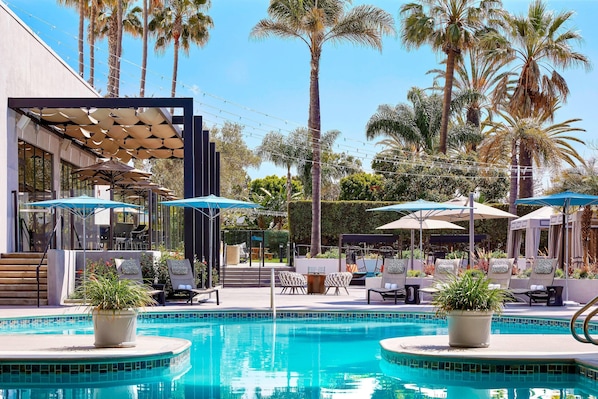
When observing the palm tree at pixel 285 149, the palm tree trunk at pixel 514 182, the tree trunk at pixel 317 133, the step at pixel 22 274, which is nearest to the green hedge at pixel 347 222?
the palm tree trunk at pixel 514 182

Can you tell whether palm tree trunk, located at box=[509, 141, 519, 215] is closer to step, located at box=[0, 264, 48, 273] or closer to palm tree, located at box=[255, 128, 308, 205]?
palm tree, located at box=[255, 128, 308, 205]

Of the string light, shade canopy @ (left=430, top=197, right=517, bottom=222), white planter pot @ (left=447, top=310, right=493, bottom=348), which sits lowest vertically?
white planter pot @ (left=447, top=310, right=493, bottom=348)

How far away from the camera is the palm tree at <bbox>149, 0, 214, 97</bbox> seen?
132ft

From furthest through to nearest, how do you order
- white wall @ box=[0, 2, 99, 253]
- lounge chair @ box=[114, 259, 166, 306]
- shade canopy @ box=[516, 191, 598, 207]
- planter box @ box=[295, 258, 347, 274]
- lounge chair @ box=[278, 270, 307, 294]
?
planter box @ box=[295, 258, 347, 274] < lounge chair @ box=[278, 270, 307, 294] < white wall @ box=[0, 2, 99, 253] < shade canopy @ box=[516, 191, 598, 207] < lounge chair @ box=[114, 259, 166, 306]

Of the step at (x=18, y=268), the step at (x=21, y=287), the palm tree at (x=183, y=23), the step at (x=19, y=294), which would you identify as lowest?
the step at (x=19, y=294)

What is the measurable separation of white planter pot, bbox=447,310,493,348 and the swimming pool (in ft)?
2.70

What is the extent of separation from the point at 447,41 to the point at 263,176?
2519 cm

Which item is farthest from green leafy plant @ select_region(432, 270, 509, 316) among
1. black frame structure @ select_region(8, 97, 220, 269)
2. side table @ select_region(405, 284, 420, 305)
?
black frame structure @ select_region(8, 97, 220, 269)

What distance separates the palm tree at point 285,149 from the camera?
46.8 meters

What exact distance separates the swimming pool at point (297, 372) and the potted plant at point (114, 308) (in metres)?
0.93

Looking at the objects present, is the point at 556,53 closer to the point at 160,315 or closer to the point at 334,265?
the point at 334,265

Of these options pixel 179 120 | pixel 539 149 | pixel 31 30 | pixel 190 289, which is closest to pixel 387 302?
pixel 190 289

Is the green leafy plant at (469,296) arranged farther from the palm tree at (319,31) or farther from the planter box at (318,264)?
the palm tree at (319,31)

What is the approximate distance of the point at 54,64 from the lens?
22.6 meters
